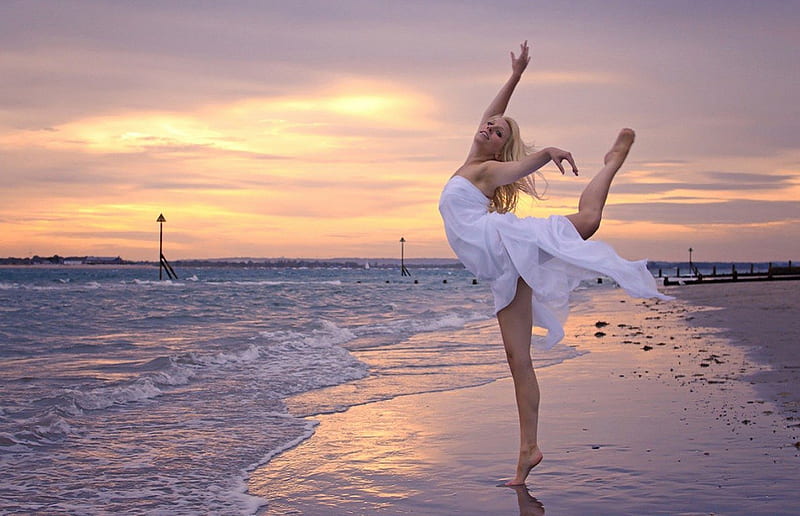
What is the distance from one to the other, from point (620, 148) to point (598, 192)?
1.10 ft

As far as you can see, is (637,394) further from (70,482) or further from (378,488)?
(70,482)

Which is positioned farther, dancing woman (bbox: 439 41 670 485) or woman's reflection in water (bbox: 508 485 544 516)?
dancing woman (bbox: 439 41 670 485)

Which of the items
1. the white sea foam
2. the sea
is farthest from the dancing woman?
the white sea foam

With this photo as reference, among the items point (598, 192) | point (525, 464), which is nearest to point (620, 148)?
point (598, 192)

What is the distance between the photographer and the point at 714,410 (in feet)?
22.5

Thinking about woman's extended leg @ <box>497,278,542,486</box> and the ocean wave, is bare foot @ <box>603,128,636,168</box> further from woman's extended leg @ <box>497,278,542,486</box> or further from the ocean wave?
the ocean wave

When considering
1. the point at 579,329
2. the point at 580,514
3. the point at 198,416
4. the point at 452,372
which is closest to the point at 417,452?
the point at 580,514

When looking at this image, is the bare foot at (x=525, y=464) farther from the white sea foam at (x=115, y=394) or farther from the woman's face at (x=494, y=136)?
the white sea foam at (x=115, y=394)

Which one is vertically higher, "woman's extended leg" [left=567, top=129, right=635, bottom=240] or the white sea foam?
"woman's extended leg" [left=567, top=129, right=635, bottom=240]

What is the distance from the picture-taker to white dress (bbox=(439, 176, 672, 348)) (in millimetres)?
4645

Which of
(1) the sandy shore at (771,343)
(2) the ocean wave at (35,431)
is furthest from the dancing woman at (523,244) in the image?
(2) the ocean wave at (35,431)

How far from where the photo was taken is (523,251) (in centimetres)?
474

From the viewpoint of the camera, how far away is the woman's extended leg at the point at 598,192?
475 centimetres

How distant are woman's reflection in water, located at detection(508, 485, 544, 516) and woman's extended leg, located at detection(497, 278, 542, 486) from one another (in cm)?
27
